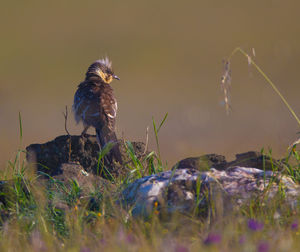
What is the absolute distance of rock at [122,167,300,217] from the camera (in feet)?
12.2

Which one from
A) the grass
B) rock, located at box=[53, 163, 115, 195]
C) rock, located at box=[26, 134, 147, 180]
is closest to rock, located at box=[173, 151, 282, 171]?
the grass

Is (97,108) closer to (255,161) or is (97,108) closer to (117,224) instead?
(255,161)

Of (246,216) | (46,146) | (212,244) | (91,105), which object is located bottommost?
(246,216)

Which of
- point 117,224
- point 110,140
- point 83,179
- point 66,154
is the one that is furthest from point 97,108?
point 117,224

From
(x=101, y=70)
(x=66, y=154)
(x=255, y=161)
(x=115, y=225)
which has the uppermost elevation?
(x=101, y=70)

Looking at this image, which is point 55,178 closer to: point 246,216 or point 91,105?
point 246,216

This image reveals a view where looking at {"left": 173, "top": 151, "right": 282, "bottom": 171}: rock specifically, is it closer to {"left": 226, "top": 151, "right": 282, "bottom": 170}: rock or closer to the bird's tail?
{"left": 226, "top": 151, "right": 282, "bottom": 170}: rock

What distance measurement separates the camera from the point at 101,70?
9.16 m

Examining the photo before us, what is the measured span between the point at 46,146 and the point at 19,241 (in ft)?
8.71

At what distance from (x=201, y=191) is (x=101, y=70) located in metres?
5.67

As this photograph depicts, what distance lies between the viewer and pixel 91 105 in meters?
7.50

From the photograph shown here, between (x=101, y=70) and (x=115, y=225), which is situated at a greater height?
(x=101, y=70)

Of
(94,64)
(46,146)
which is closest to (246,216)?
(46,146)

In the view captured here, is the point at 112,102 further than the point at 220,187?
Yes
